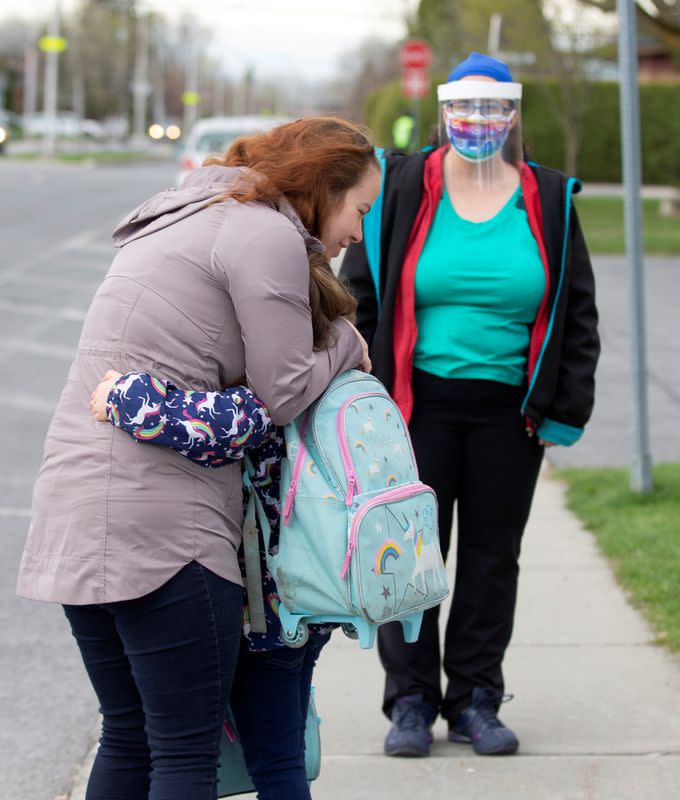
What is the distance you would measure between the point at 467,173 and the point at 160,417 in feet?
5.21

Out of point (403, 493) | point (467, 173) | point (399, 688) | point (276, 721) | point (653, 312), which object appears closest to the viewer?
point (403, 493)

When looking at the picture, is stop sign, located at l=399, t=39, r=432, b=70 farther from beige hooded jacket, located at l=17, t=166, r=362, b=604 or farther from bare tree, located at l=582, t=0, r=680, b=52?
beige hooded jacket, located at l=17, t=166, r=362, b=604

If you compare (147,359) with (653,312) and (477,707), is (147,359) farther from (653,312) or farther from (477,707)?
(653,312)

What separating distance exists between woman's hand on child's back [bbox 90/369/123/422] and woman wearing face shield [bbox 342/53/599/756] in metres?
1.35

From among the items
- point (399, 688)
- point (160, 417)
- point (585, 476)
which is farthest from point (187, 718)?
point (585, 476)

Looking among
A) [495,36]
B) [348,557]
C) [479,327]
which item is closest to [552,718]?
[479,327]

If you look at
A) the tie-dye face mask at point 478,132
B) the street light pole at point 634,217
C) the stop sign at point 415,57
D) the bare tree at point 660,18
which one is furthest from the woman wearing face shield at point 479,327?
the stop sign at point 415,57

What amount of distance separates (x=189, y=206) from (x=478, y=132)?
135cm

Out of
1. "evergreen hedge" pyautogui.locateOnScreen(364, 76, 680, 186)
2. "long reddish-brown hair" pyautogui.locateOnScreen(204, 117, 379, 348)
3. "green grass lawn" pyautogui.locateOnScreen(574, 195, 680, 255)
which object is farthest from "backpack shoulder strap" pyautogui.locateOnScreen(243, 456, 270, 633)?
"evergreen hedge" pyautogui.locateOnScreen(364, 76, 680, 186)

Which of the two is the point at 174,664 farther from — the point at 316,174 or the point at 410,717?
the point at 410,717

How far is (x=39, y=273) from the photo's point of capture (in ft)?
52.4

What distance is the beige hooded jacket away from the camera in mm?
2334

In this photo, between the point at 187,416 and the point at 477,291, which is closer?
the point at 187,416

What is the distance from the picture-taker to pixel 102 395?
2.35m
